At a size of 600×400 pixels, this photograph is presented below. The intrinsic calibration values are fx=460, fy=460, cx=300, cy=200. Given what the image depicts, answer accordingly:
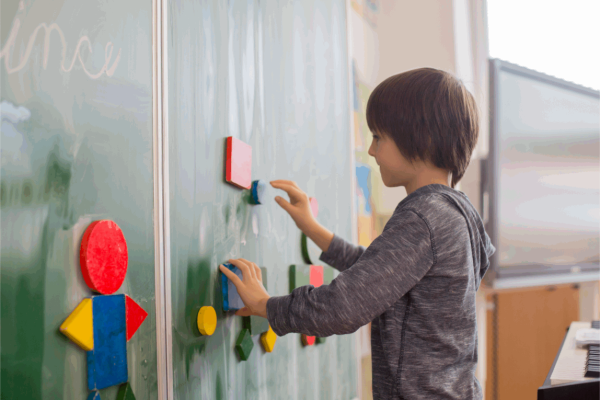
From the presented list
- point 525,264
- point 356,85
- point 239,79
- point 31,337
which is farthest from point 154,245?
point 525,264

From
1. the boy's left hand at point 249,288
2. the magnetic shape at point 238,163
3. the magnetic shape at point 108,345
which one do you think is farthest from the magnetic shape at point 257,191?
the magnetic shape at point 108,345

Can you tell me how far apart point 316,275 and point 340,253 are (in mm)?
141

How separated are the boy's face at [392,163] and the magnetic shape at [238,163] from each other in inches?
8.7

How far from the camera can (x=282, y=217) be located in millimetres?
926

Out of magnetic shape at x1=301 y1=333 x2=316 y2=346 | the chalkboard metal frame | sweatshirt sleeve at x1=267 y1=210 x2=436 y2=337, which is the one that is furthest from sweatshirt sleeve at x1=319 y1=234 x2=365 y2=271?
the chalkboard metal frame

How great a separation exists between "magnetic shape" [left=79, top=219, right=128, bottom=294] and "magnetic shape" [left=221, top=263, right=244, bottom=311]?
0.21 meters

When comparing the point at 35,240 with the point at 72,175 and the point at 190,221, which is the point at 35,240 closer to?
the point at 72,175

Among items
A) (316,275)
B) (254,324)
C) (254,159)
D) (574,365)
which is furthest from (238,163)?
(574,365)

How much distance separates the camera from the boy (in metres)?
0.62

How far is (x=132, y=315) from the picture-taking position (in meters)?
0.56

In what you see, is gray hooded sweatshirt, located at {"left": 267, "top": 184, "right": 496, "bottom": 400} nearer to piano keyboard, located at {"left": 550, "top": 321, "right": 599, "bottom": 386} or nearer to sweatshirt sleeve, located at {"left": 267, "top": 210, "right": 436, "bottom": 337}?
sweatshirt sleeve, located at {"left": 267, "top": 210, "right": 436, "bottom": 337}

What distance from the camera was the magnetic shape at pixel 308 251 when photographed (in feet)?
3.32

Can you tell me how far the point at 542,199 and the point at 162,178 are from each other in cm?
176

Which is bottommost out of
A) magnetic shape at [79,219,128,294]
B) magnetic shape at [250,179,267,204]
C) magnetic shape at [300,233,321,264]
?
magnetic shape at [300,233,321,264]
